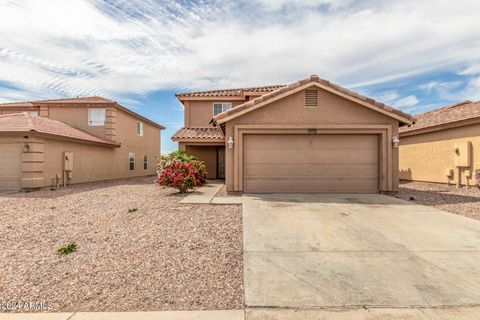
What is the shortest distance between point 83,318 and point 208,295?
1.36 metres

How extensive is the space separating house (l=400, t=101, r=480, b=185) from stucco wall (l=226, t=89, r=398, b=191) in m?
5.17

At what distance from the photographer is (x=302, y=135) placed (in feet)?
32.1

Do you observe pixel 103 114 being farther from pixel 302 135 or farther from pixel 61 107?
pixel 302 135

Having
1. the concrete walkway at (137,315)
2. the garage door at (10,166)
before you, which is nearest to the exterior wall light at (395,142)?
the concrete walkway at (137,315)

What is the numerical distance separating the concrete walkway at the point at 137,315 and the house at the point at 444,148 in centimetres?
1417

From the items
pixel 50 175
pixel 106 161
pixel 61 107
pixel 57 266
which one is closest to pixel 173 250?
pixel 57 266

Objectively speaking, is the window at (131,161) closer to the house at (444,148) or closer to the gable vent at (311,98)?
the gable vent at (311,98)

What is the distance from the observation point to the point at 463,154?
38.4ft

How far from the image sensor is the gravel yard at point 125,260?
2.98m

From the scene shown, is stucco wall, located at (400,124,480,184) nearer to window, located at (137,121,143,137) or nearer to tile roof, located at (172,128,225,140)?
tile roof, located at (172,128,225,140)

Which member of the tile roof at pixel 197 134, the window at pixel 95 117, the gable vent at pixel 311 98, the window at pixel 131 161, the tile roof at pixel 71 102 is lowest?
the window at pixel 131 161

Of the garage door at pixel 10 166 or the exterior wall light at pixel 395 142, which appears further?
the garage door at pixel 10 166

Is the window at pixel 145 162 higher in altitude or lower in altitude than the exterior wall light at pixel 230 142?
lower

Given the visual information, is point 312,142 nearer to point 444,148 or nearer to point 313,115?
point 313,115
